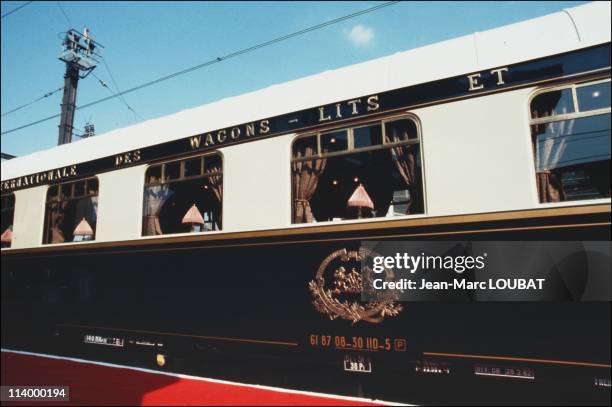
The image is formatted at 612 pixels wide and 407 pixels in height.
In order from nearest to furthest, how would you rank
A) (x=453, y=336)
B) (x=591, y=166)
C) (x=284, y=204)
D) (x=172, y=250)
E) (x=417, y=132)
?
(x=591, y=166) < (x=453, y=336) < (x=417, y=132) < (x=284, y=204) < (x=172, y=250)

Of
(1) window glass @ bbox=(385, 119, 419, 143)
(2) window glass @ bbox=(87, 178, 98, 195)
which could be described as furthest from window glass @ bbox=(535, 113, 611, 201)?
(2) window glass @ bbox=(87, 178, 98, 195)

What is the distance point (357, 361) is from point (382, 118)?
241cm

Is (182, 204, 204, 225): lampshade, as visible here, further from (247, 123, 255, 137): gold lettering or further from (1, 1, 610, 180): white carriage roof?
(247, 123, 255, 137): gold lettering

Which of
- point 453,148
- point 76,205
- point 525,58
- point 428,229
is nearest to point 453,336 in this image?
point 428,229

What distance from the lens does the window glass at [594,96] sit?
3311 millimetres

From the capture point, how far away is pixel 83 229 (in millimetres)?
6477

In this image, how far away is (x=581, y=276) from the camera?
130 inches

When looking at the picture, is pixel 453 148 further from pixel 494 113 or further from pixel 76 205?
pixel 76 205

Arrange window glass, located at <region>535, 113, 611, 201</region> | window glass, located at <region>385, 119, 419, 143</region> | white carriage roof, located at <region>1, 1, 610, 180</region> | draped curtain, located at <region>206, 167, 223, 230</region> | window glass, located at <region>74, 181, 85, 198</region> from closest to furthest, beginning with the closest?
window glass, located at <region>535, 113, 611, 201</region>
white carriage roof, located at <region>1, 1, 610, 180</region>
window glass, located at <region>385, 119, 419, 143</region>
draped curtain, located at <region>206, 167, 223, 230</region>
window glass, located at <region>74, 181, 85, 198</region>

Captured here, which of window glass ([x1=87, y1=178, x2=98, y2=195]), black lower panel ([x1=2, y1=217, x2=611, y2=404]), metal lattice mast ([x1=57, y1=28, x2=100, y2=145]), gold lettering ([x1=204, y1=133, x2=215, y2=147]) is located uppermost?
metal lattice mast ([x1=57, y1=28, x2=100, y2=145])

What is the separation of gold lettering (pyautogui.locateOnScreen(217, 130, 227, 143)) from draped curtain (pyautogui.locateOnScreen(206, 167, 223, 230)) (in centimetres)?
35

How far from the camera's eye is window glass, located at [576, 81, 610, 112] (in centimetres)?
331

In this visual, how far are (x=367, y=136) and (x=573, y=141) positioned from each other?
1.78m

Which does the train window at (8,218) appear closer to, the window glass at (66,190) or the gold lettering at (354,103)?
the window glass at (66,190)
